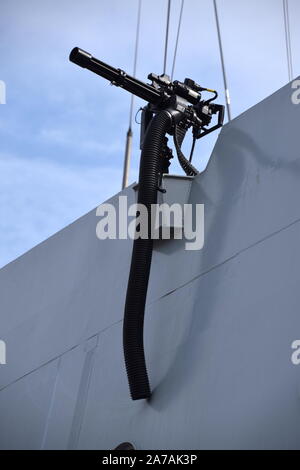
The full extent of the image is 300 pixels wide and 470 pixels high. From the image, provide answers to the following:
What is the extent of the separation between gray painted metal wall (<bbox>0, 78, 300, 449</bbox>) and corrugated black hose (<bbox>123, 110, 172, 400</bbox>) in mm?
134

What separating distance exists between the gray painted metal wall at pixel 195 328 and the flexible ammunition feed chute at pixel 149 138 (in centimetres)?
17

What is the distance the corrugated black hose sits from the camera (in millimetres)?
4652

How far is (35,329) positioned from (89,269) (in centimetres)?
64

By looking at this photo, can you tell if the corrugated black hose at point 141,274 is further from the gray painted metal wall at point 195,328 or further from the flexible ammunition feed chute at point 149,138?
the gray painted metal wall at point 195,328

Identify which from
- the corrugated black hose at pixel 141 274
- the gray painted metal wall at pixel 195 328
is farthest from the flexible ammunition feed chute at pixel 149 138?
the gray painted metal wall at pixel 195 328

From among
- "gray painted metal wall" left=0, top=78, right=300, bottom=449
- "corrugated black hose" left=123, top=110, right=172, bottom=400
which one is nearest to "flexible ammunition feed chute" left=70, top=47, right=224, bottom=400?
"corrugated black hose" left=123, top=110, right=172, bottom=400

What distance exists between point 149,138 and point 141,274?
833mm

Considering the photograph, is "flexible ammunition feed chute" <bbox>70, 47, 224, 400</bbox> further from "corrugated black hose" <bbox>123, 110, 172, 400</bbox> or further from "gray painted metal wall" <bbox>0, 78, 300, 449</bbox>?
"gray painted metal wall" <bbox>0, 78, 300, 449</bbox>

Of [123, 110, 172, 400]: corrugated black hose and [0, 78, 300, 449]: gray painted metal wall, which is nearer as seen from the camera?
[0, 78, 300, 449]: gray painted metal wall

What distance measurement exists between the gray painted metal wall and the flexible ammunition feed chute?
0.55 ft

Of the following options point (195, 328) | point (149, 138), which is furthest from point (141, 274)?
point (149, 138)
